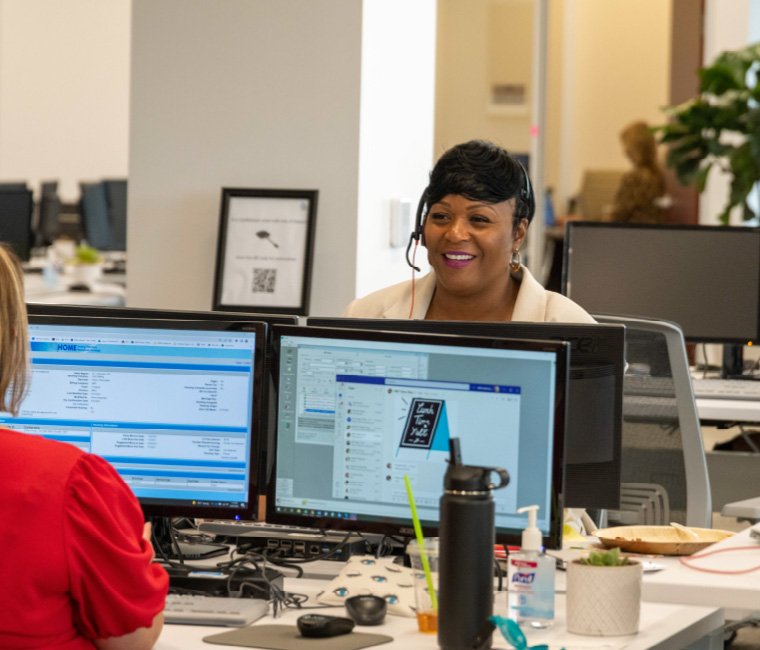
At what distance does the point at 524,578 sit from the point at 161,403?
65cm

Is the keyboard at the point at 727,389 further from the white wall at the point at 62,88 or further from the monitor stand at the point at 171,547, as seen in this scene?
→ the white wall at the point at 62,88

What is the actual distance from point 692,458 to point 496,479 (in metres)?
1.28

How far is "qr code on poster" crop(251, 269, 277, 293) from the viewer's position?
3.28 m

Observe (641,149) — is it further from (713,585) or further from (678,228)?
(713,585)

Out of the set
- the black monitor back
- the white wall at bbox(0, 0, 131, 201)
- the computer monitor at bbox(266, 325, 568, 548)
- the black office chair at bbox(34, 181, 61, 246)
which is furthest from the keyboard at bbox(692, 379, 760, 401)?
the white wall at bbox(0, 0, 131, 201)

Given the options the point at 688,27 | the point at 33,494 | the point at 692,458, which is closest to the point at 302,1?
the point at 692,458

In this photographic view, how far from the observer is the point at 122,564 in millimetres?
1371

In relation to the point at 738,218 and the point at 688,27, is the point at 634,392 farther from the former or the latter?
the point at 688,27

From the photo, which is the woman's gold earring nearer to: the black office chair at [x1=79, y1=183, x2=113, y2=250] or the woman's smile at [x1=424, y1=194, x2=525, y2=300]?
the woman's smile at [x1=424, y1=194, x2=525, y2=300]

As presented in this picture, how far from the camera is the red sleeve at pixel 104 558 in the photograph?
4.45 ft

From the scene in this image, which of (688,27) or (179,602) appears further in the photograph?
(688,27)

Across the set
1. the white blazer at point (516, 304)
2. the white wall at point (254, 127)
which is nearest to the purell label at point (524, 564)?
the white blazer at point (516, 304)

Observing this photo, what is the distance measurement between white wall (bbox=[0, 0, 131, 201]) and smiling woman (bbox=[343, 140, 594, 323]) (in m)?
7.46

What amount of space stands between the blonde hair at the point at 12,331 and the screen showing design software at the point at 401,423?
45 centimetres
